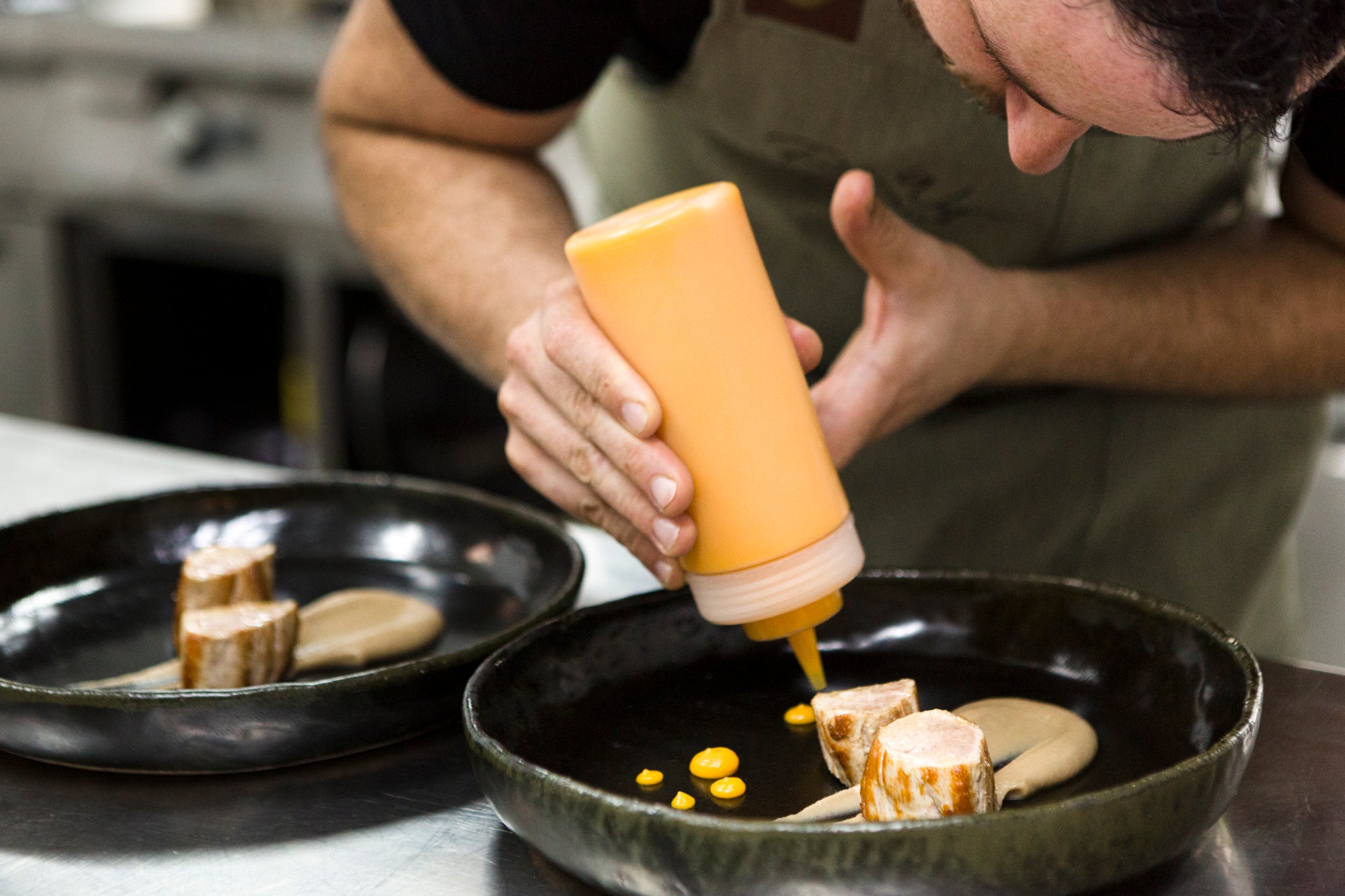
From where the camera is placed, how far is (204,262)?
3.20 metres

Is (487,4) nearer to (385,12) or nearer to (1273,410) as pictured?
(385,12)

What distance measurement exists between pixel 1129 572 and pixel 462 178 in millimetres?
861

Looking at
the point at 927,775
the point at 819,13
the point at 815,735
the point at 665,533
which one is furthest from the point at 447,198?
the point at 927,775

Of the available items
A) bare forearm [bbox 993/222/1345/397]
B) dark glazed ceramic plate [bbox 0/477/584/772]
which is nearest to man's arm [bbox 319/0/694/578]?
dark glazed ceramic plate [bbox 0/477/584/772]

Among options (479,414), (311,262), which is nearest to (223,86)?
(311,262)

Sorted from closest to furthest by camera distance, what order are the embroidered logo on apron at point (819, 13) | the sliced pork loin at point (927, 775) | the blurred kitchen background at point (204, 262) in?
the sliced pork loin at point (927, 775)
the embroidered logo on apron at point (819, 13)
the blurred kitchen background at point (204, 262)

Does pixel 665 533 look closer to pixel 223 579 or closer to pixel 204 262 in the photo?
pixel 223 579

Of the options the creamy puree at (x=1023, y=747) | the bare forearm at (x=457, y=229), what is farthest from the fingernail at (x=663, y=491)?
the bare forearm at (x=457, y=229)

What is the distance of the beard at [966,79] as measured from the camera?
857mm

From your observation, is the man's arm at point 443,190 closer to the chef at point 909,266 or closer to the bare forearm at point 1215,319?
the chef at point 909,266

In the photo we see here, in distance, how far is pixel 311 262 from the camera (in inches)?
118

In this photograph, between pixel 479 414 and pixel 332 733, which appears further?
pixel 479 414

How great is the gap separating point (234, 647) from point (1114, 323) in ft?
2.80

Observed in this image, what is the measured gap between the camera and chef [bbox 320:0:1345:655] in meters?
1.09
